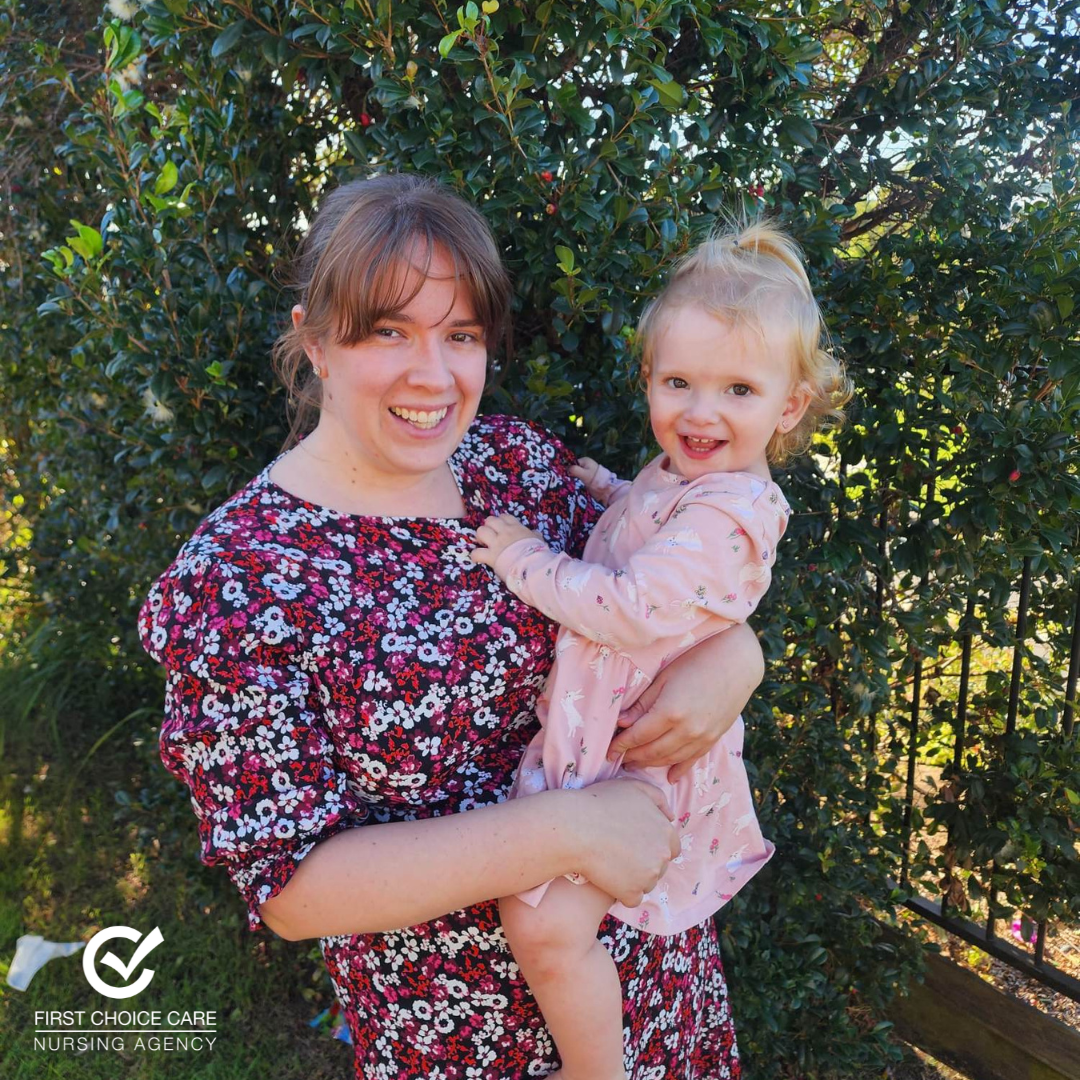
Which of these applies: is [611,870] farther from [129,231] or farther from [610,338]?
[129,231]

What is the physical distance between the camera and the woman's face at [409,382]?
5.14 feet

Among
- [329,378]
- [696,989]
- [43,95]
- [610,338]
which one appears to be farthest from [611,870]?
[43,95]

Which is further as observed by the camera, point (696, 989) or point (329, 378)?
point (696, 989)

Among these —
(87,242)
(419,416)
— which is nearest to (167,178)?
(87,242)

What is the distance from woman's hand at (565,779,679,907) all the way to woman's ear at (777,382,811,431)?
2.45 ft

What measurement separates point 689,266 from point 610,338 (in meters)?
0.26

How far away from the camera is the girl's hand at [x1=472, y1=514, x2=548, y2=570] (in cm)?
169

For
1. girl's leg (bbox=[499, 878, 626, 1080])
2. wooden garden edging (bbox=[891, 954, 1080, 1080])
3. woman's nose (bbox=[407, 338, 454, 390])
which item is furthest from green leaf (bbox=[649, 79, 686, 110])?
wooden garden edging (bbox=[891, 954, 1080, 1080])

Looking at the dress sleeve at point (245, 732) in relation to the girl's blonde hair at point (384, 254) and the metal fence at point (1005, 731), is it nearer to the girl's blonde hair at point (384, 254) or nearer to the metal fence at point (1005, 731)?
the girl's blonde hair at point (384, 254)

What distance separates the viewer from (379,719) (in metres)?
1.48

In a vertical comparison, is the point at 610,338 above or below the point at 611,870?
above

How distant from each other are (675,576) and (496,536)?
0.31 meters

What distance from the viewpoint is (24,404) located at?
3.91 m

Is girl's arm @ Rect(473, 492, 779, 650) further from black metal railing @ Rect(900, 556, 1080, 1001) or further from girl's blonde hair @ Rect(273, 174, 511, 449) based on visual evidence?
black metal railing @ Rect(900, 556, 1080, 1001)
